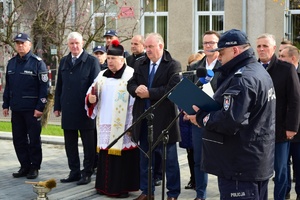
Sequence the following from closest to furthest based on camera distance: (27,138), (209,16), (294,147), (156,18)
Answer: (294,147) < (27,138) < (209,16) < (156,18)

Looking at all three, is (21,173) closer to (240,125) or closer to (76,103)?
(76,103)

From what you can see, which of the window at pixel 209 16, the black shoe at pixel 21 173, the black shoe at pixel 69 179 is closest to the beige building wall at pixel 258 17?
the window at pixel 209 16

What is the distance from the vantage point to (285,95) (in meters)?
7.27

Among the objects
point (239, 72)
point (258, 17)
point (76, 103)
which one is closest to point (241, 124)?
point (239, 72)

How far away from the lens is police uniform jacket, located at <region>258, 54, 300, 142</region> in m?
7.17

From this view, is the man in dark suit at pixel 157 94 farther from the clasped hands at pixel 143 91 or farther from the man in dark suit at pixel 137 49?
the man in dark suit at pixel 137 49

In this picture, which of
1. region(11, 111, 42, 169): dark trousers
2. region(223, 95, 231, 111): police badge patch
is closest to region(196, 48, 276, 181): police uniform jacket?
region(223, 95, 231, 111): police badge patch

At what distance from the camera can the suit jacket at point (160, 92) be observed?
767cm

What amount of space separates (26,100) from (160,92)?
2551 mm

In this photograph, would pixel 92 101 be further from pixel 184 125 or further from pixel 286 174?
pixel 286 174

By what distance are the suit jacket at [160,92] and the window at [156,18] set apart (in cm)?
1698

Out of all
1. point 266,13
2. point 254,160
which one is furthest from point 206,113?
point 266,13

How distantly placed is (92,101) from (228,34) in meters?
3.39

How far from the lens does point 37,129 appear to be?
9523 millimetres
